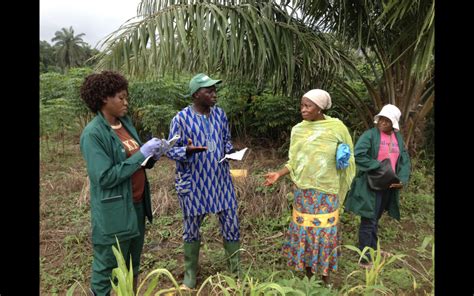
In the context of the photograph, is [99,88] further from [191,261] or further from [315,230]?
[315,230]

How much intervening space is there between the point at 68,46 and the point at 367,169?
1850 inches

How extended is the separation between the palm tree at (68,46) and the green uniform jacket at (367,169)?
42786 millimetres

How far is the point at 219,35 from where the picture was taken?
282 cm

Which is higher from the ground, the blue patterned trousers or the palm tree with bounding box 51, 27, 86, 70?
the palm tree with bounding box 51, 27, 86, 70

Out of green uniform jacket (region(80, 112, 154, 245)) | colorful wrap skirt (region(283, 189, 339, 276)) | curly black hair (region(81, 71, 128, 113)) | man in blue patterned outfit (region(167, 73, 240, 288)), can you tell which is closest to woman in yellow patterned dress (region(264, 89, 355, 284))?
colorful wrap skirt (region(283, 189, 339, 276))

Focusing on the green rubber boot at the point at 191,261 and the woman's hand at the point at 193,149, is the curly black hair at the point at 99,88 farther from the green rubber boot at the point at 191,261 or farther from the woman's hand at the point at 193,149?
the green rubber boot at the point at 191,261

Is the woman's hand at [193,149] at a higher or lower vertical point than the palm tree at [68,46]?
lower

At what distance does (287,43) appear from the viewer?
124 inches

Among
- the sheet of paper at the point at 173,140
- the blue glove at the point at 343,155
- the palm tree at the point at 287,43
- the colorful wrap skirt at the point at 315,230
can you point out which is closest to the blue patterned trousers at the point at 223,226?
the colorful wrap skirt at the point at 315,230

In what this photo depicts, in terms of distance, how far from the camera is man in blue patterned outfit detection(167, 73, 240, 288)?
2209 mm

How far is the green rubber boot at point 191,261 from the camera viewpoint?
7.86 feet

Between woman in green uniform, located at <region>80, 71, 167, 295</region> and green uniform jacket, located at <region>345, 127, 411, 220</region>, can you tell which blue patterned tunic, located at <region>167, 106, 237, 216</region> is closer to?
woman in green uniform, located at <region>80, 71, 167, 295</region>

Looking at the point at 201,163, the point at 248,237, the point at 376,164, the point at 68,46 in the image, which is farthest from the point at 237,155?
the point at 68,46

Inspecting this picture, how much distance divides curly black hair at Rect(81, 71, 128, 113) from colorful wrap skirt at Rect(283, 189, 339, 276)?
4.40 feet
